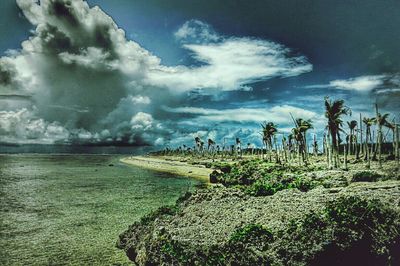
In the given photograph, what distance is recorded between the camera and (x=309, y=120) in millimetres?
71812

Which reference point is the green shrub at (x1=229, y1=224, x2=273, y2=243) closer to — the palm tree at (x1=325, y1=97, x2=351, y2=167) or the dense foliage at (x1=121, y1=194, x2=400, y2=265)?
the dense foliage at (x1=121, y1=194, x2=400, y2=265)

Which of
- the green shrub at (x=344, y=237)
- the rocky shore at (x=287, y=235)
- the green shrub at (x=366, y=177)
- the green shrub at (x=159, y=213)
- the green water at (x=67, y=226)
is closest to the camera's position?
the green shrub at (x=344, y=237)

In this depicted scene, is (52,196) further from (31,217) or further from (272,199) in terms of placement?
(272,199)

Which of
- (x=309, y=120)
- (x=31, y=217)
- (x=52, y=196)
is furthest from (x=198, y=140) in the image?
(x=31, y=217)

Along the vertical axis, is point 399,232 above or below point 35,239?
above

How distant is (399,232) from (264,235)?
4.67 m

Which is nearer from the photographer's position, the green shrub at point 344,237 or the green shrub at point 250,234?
the green shrub at point 344,237

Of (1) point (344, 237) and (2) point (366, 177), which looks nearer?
(1) point (344, 237)

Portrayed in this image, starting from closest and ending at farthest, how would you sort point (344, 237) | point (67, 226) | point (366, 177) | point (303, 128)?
1. point (344, 237)
2. point (67, 226)
3. point (366, 177)
4. point (303, 128)

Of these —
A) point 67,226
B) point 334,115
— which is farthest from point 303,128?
point 67,226

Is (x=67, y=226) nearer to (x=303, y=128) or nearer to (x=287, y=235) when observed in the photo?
(x=287, y=235)

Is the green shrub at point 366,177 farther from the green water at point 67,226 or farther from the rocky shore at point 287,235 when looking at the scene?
the green water at point 67,226

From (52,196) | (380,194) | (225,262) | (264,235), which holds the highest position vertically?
(380,194)

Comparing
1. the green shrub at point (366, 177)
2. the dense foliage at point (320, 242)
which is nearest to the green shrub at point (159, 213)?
the dense foliage at point (320, 242)
